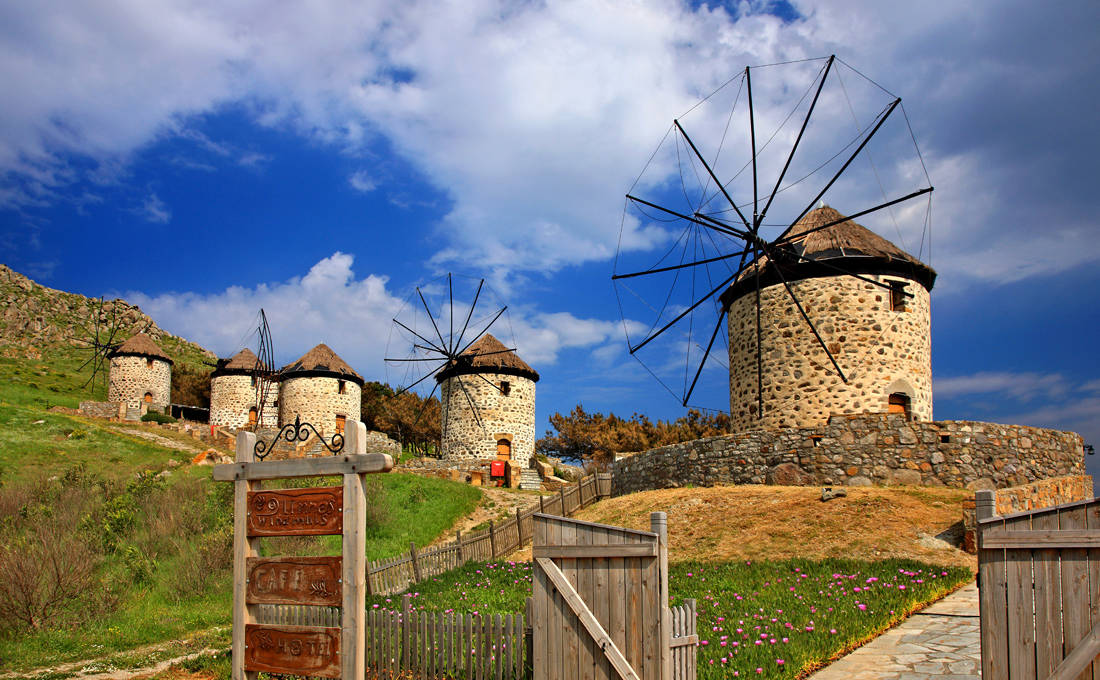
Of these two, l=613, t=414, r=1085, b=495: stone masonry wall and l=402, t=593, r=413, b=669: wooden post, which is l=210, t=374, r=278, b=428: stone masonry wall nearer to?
l=613, t=414, r=1085, b=495: stone masonry wall

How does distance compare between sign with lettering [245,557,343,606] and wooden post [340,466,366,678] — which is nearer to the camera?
wooden post [340,466,366,678]

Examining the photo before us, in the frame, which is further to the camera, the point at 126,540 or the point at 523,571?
the point at 126,540

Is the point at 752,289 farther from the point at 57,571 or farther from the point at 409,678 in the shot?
the point at 57,571

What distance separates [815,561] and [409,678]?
658 centimetres

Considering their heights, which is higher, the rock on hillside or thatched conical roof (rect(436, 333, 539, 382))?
the rock on hillside

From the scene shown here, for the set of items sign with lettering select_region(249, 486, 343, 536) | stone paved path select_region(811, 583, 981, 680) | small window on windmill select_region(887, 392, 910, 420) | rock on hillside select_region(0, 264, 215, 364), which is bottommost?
stone paved path select_region(811, 583, 981, 680)

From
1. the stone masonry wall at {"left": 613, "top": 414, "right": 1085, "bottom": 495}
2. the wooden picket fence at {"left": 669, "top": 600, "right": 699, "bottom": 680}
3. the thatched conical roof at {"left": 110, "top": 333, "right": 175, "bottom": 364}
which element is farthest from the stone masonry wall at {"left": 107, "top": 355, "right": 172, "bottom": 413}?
the wooden picket fence at {"left": 669, "top": 600, "right": 699, "bottom": 680}

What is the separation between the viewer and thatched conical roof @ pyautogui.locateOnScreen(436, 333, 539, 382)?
37.7 meters

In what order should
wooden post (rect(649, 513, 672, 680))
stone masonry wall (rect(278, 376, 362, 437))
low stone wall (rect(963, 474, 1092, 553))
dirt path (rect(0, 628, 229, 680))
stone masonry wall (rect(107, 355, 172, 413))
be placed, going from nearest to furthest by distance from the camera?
wooden post (rect(649, 513, 672, 680)) → dirt path (rect(0, 628, 229, 680)) → low stone wall (rect(963, 474, 1092, 553)) → stone masonry wall (rect(278, 376, 362, 437)) → stone masonry wall (rect(107, 355, 172, 413))

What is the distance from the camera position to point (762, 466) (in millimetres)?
16609

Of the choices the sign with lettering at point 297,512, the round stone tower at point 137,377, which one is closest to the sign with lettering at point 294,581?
the sign with lettering at point 297,512

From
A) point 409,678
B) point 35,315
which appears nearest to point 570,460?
point 409,678

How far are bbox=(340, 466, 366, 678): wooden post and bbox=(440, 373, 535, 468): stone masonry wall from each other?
31117mm

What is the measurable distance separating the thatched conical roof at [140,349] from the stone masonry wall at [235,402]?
15.9ft
